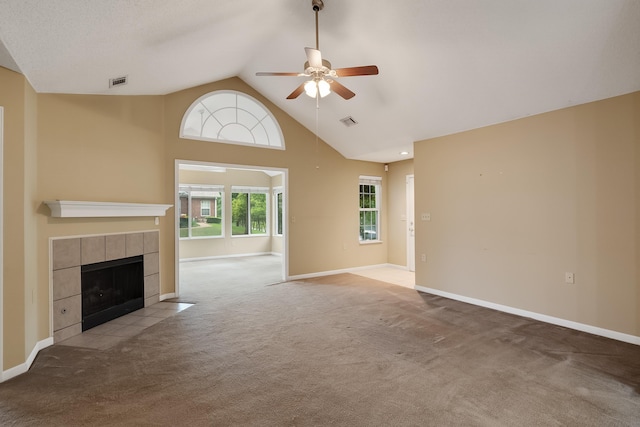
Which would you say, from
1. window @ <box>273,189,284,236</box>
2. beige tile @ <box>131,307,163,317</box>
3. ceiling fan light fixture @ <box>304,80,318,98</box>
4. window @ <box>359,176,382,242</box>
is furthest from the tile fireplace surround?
window @ <box>273,189,284,236</box>

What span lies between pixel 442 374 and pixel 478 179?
9.39 ft

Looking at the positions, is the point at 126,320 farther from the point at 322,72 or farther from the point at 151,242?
the point at 322,72

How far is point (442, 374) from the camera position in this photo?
8.34 feet

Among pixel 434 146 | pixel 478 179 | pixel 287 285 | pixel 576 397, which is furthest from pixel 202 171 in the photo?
pixel 576 397

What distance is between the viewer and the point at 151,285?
4.48 m

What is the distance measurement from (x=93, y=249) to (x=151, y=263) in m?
0.95

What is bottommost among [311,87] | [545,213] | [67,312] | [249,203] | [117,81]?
[67,312]

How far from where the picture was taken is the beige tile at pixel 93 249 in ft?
11.5

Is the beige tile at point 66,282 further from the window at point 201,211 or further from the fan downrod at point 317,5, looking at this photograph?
the window at point 201,211

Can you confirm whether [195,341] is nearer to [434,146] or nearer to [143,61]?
[143,61]

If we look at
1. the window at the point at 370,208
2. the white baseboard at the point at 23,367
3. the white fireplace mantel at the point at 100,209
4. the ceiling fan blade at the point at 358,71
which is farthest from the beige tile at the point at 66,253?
the window at the point at 370,208

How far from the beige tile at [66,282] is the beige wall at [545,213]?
4.68 m

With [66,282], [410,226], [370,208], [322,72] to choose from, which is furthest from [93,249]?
[410,226]

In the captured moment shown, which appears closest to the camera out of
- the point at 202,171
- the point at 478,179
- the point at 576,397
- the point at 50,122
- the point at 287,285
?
the point at 576,397
